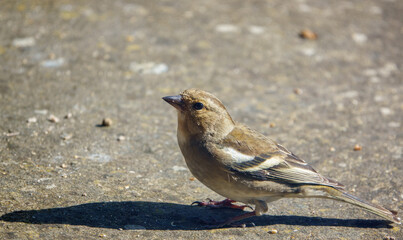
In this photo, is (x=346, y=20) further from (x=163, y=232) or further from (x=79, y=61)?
(x=163, y=232)

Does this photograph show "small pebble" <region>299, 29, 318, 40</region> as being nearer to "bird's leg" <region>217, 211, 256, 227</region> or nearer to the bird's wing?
the bird's wing

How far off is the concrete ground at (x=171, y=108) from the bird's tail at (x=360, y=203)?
0.46ft

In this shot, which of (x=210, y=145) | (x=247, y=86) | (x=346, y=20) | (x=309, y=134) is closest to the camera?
(x=210, y=145)

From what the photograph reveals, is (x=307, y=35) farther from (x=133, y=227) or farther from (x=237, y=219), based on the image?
(x=133, y=227)

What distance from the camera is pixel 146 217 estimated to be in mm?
3869

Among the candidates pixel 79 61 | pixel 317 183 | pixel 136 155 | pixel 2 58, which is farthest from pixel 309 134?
pixel 2 58

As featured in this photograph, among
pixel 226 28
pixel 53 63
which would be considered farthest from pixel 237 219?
pixel 226 28

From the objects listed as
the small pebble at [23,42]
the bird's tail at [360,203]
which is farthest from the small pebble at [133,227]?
the small pebble at [23,42]

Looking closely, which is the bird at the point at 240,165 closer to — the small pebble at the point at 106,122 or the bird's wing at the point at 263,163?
the bird's wing at the point at 263,163

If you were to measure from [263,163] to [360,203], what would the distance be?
0.84 meters

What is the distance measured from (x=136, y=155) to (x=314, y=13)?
4833mm

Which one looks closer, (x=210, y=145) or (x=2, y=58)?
(x=210, y=145)

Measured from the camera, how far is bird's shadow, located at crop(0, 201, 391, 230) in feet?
12.0

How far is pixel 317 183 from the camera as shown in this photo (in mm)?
3893
